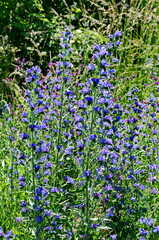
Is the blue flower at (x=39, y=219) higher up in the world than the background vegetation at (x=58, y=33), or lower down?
lower down

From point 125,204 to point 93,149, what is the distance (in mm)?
632

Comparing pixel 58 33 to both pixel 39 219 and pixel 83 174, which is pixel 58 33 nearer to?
pixel 83 174

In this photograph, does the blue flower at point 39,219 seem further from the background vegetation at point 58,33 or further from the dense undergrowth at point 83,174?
the background vegetation at point 58,33

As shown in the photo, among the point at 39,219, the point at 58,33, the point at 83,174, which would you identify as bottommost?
the point at 39,219

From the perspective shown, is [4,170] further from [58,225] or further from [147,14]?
[147,14]

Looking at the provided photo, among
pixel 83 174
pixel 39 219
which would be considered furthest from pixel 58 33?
pixel 39 219

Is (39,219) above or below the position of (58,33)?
below

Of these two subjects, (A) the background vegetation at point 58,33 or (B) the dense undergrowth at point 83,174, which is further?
(A) the background vegetation at point 58,33

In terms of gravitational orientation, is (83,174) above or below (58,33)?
below

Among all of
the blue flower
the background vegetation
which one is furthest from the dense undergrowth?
the background vegetation

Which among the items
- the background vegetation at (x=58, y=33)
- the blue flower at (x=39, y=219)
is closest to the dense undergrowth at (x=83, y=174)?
the blue flower at (x=39, y=219)

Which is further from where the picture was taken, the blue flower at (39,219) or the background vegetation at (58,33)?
the background vegetation at (58,33)

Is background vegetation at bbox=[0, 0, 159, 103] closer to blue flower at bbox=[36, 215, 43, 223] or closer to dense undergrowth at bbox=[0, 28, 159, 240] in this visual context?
dense undergrowth at bbox=[0, 28, 159, 240]

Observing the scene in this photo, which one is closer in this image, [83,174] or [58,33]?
[83,174]
